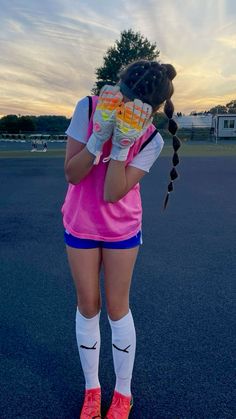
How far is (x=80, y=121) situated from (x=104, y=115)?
192mm

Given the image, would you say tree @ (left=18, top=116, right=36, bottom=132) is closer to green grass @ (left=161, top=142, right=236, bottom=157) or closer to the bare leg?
green grass @ (left=161, top=142, right=236, bottom=157)

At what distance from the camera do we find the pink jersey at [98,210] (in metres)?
1.97

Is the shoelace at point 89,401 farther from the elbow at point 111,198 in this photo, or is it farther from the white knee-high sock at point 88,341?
the elbow at point 111,198

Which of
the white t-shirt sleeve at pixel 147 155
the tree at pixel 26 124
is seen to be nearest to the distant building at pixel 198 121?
the tree at pixel 26 124

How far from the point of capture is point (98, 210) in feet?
6.62

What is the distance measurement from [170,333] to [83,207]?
5.50 ft

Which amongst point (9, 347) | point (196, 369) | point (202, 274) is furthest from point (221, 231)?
point (9, 347)

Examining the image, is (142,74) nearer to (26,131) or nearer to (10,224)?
(10,224)

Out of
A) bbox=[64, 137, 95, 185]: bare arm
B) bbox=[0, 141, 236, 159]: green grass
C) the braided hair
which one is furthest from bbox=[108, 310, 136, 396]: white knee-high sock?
bbox=[0, 141, 236, 159]: green grass

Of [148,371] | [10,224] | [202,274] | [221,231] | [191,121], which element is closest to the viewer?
[148,371]

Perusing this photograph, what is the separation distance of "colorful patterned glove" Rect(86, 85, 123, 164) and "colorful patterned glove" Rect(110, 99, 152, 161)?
0.09 feet

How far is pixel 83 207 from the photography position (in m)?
2.03

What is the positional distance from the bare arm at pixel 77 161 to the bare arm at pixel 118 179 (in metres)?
0.11

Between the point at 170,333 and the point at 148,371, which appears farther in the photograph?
the point at 170,333
